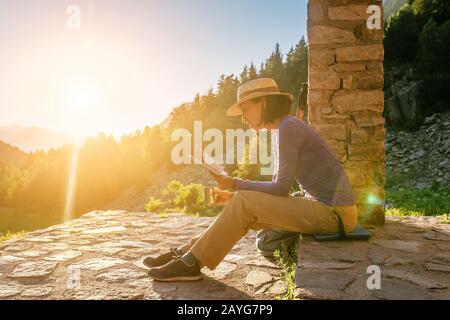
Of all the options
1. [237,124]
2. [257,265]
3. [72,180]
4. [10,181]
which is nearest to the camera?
[257,265]

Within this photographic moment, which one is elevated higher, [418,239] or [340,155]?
[340,155]

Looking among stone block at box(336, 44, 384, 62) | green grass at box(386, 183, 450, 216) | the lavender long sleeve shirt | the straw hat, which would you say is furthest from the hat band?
green grass at box(386, 183, 450, 216)

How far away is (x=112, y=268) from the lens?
3.74 meters

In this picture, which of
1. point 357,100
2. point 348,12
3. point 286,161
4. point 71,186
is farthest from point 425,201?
point 71,186

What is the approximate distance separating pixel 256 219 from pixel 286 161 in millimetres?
549

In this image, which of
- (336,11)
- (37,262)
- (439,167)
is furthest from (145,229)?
(439,167)

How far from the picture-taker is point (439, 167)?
48.3ft

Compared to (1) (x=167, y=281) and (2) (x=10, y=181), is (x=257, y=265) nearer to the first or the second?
(1) (x=167, y=281)

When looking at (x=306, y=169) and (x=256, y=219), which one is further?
(x=306, y=169)

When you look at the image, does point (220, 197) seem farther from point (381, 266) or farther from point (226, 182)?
point (381, 266)

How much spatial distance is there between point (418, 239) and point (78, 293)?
326cm

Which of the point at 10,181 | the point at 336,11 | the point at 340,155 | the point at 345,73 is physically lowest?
the point at 10,181

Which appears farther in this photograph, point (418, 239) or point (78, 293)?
point (418, 239)
